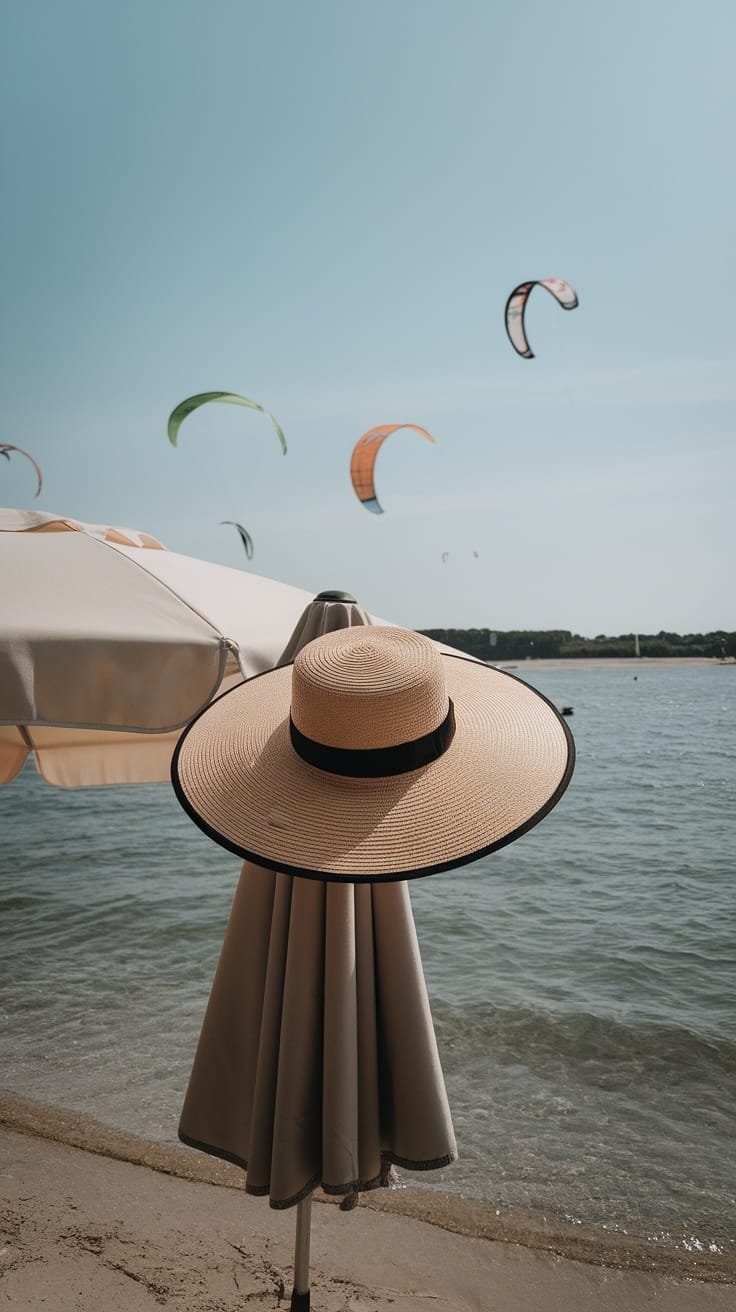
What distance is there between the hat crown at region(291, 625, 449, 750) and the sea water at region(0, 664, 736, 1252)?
3188 mm

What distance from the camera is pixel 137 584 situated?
2.72m

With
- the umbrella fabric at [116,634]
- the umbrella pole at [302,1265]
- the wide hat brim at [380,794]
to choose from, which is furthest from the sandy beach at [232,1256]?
the wide hat brim at [380,794]

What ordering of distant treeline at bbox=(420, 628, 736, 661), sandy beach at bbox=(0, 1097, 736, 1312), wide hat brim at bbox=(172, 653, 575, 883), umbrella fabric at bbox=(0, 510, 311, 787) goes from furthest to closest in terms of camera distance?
1. distant treeline at bbox=(420, 628, 736, 661)
2. sandy beach at bbox=(0, 1097, 736, 1312)
3. umbrella fabric at bbox=(0, 510, 311, 787)
4. wide hat brim at bbox=(172, 653, 575, 883)

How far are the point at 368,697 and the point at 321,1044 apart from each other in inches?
35.3

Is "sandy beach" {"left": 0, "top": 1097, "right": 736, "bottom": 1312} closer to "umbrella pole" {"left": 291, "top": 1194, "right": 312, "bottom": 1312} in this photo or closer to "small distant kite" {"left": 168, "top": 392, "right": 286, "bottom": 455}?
"umbrella pole" {"left": 291, "top": 1194, "right": 312, "bottom": 1312}

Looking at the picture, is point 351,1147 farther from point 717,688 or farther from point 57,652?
point 717,688

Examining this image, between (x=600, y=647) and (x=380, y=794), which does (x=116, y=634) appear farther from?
(x=600, y=647)

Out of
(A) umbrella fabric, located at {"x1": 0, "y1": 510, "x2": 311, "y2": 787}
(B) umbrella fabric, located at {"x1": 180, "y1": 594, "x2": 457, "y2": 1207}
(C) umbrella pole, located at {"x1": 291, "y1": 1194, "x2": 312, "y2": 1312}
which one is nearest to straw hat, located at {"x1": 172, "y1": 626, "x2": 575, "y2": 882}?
(B) umbrella fabric, located at {"x1": 180, "y1": 594, "x2": 457, "y2": 1207}

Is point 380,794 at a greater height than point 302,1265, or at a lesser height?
greater

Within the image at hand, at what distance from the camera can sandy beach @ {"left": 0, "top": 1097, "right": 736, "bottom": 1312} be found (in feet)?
9.86

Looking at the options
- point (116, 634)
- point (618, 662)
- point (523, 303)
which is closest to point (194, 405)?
point (116, 634)

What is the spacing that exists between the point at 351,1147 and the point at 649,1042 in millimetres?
4747

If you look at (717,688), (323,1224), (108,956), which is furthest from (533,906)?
(717,688)

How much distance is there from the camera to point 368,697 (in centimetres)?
183
